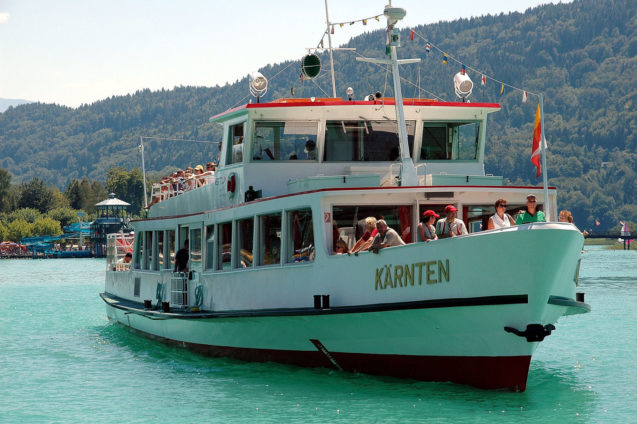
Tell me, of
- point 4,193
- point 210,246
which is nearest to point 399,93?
point 210,246

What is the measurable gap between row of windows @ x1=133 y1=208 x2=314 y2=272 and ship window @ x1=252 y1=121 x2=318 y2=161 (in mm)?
1327

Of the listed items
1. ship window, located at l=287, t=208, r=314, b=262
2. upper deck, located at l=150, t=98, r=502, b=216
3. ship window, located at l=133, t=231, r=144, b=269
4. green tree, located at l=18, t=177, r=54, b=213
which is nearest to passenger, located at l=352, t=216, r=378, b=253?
ship window, located at l=287, t=208, r=314, b=262

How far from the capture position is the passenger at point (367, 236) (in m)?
13.2

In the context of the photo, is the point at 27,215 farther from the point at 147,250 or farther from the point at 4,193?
the point at 147,250

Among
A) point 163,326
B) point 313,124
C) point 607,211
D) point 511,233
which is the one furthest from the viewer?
point 607,211

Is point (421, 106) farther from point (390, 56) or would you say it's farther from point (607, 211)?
point (607, 211)

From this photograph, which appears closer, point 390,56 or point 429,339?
point 429,339

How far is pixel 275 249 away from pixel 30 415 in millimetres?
4688

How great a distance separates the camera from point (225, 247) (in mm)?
16734

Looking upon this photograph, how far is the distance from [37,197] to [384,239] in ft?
502

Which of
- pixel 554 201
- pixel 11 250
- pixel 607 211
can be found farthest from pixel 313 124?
pixel 607 211

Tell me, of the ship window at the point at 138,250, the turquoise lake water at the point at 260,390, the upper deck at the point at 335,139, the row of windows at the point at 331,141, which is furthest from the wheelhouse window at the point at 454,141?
the ship window at the point at 138,250

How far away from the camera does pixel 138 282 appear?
21.5m

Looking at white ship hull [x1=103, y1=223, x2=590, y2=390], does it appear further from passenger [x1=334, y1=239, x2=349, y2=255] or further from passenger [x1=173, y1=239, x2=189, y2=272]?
passenger [x1=173, y1=239, x2=189, y2=272]
